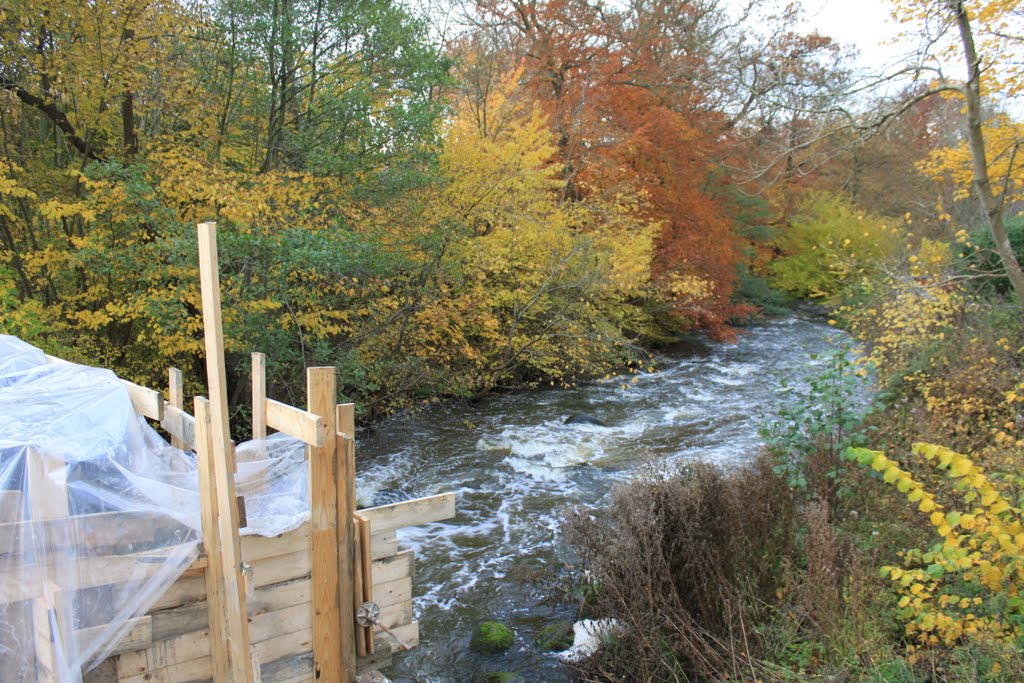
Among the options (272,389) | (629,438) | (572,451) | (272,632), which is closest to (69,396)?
(272,632)

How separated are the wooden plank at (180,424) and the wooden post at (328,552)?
0.58 meters

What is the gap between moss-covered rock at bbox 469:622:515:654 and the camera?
5.93 m

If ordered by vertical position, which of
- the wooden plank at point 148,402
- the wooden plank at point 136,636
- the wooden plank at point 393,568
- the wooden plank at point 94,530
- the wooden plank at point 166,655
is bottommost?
the wooden plank at point 166,655

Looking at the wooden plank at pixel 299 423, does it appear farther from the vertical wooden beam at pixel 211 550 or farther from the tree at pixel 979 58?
the tree at pixel 979 58

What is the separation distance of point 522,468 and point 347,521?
6.60m

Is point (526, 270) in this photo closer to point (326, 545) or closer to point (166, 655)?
point (326, 545)

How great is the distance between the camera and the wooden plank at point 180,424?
361 centimetres

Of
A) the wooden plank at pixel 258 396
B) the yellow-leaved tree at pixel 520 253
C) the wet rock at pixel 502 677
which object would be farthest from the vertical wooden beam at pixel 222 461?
the yellow-leaved tree at pixel 520 253

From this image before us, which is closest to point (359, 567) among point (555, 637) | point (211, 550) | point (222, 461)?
point (211, 550)

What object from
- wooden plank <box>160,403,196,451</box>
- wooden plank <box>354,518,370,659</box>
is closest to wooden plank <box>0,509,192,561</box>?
wooden plank <box>160,403,196,451</box>

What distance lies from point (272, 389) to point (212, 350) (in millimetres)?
7931

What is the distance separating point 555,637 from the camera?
19.4 feet

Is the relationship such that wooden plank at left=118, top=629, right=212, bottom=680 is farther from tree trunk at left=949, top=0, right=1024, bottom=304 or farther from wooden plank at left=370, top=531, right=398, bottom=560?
tree trunk at left=949, top=0, right=1024, bottom=304

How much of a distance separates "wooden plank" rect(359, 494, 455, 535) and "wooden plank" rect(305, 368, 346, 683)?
10.7 inches
